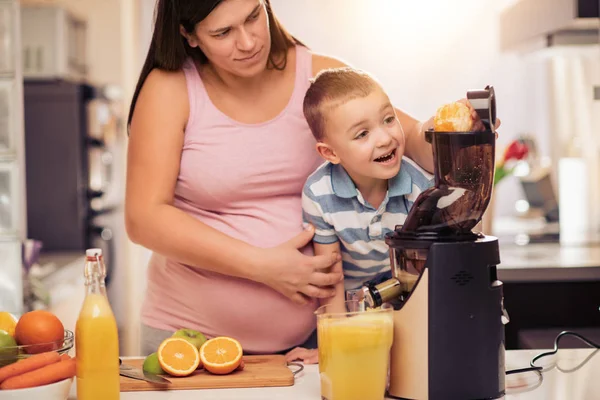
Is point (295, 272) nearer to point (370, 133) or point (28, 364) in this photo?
point (370, 133)

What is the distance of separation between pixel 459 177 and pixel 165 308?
30.5 inches

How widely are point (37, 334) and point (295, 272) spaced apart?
489 millimetres

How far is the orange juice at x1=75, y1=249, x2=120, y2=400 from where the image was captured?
114cm

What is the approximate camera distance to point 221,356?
1358 mm

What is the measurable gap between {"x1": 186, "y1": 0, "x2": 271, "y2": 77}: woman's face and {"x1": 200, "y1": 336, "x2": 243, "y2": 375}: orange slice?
0.51 metres

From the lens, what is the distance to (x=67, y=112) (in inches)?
216

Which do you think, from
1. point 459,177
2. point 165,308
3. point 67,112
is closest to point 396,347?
point 459,177

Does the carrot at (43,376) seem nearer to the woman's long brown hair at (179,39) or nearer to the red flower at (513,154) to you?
the woman's long brown hair at (179,39)

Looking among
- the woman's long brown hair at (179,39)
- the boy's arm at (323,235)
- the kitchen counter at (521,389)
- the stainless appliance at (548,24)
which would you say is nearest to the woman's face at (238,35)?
the woman's long brown hair at (179,39)

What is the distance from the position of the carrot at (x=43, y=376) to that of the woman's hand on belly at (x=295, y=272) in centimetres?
43

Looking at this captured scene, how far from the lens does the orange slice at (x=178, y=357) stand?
134 centimetres

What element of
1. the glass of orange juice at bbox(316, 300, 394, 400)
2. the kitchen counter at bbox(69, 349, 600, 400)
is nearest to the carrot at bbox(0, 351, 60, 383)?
the kitchen counter at bbox(69, 349, 600, 400)

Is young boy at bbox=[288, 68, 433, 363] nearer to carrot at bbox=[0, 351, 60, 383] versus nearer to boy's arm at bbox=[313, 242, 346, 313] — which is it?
boy's arm at bbox=[313, 242, 346, 313]

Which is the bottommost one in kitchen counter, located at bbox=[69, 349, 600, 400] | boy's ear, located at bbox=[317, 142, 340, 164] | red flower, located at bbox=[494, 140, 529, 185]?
kitchen counter, located at bbox=[69, 349, 600, 400]
